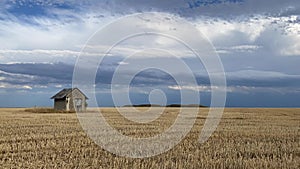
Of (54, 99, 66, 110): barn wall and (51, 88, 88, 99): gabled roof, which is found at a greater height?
(51, 88, 88, 99): gabled roof

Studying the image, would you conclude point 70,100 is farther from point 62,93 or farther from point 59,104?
point 62,93

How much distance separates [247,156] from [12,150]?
26.2 feet

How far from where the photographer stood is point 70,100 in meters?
61.4

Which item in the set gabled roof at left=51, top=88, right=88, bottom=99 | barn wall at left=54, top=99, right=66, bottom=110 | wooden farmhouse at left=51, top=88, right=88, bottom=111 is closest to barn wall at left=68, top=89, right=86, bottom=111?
wooden farmhouse at left=51, top=88, right=88, bottom=111

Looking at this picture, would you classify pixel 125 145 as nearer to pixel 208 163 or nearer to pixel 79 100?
pixel 208 163

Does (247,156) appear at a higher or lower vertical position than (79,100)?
lower

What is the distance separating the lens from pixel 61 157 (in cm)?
1208

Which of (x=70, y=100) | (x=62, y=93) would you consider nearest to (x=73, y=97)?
(x=70, y=100)

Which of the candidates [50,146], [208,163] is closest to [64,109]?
[50,146]

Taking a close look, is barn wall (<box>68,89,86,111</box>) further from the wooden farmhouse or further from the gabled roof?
the gabled roof

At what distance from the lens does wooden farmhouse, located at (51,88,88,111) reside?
61062mm

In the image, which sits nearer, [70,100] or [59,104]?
[70,100]

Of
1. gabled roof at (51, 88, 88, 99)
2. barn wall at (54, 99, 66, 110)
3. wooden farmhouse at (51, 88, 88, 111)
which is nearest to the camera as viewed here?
wooden farmhouse at (51, 88, 88, 111)

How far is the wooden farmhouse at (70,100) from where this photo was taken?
61062mm
